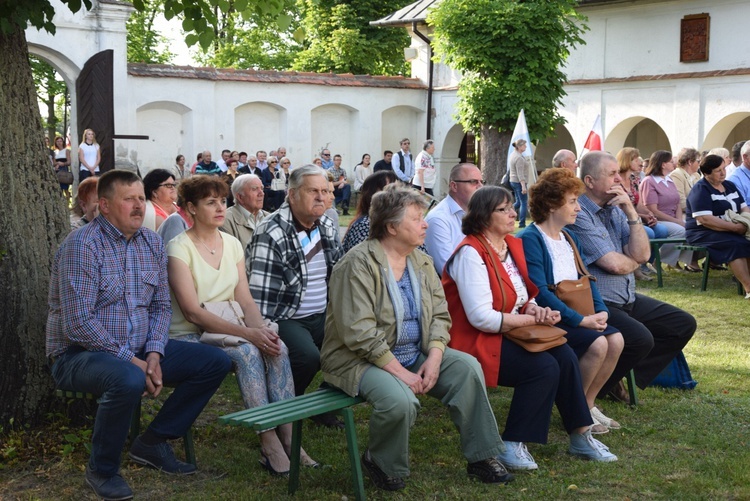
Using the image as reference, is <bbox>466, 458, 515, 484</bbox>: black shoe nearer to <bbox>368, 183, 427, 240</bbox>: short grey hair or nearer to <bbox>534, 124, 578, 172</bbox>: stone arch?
<bbox>368, 183, 427, 240</bbox>: short grey hair

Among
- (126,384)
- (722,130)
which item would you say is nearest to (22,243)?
(126,384)

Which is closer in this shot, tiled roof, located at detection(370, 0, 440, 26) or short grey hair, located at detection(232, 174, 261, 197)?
short grey hair, located at detection(232, 174, 261, 197)

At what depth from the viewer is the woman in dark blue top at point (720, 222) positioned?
10.6 m

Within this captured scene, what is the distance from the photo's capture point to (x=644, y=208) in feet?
40.2

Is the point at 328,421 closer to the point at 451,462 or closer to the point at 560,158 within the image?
the point at 451,462

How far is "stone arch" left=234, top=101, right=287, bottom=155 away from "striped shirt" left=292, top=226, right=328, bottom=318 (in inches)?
848

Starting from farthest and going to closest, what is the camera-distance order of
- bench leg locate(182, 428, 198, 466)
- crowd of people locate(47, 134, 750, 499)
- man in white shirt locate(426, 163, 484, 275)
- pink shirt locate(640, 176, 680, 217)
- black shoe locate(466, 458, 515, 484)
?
1. pink shirt locate(640, 176, 680, 217)
2. man in white shirt locate(426, 163, 484, 275)
3. bench leg locate(182, 428, 198, 466)
4. black shoe locate(466, 458, 515, 484)
5. crowd of people locate(47, 134, 750, 499)

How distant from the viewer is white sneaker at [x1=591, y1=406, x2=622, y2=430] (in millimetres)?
5764

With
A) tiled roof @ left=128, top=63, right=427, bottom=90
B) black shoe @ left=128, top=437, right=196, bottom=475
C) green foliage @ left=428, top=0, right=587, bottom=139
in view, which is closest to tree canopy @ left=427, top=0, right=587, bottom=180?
green foliage @ left=428, top=0, right=587, bottom=139

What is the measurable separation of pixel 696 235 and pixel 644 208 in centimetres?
141

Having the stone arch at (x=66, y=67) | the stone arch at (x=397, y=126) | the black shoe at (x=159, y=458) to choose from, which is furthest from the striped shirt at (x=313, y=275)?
the stone arch at (x=397, y=126)

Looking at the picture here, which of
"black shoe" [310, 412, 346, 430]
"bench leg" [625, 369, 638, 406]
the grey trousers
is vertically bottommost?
"black shoe" [310, 412, 346, 430]

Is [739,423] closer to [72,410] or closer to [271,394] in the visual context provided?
[271,394]

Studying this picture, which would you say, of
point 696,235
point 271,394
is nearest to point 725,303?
point 696,235
